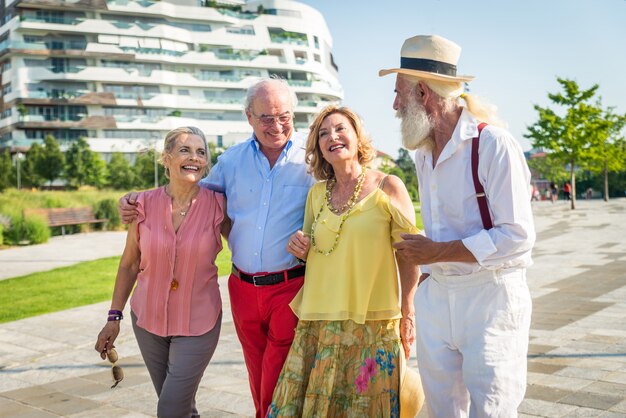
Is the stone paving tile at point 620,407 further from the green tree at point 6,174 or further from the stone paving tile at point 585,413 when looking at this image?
the green tree at point 6,174

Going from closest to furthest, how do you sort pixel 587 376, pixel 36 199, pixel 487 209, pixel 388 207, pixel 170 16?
pixel 487 209
pixel 388 207
pixel 587 376
pixel 36 199
pixel 170 16

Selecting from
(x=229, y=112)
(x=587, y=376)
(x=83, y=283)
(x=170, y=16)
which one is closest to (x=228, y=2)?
(x=170, y=16)

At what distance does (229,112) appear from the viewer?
91.1 metres

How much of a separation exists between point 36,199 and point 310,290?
34.4 meters

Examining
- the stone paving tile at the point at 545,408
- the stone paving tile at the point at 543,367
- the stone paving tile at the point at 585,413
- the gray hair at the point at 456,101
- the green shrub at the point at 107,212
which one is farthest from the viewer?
the green shrub at the point at 107,212

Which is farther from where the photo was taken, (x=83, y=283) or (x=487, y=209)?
(x=83, y=283)

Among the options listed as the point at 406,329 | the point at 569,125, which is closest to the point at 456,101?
the point at 406,329

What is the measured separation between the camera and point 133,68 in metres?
86.6

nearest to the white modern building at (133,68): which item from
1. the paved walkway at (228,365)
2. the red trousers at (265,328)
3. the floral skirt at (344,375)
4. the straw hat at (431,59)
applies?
the paved walkway at (228,365)

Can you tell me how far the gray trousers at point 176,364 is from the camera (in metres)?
3.95

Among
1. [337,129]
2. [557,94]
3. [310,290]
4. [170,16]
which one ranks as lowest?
[310,290]

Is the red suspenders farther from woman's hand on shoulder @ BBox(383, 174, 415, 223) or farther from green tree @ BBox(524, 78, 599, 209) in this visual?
green tree @ BBox(524, 78, 599, 209)

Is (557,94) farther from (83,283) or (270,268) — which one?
(270,268)

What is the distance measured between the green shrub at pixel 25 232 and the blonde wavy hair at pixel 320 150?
20.8m
